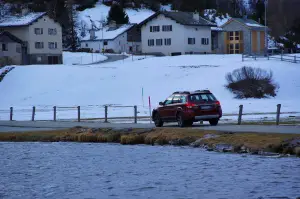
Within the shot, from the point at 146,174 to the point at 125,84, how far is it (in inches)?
2250

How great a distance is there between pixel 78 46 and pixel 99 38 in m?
6.61

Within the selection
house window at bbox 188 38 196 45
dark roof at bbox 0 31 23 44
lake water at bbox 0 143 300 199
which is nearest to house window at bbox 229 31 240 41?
house window at bbox 188 38 196 45

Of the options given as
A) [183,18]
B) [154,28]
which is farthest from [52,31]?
[183,18]

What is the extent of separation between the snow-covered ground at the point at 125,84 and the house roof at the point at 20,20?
21.7 meters

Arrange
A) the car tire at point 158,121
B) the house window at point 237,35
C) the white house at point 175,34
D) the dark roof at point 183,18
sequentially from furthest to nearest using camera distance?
the house window at point 237,35
the dark roof at point 183,18
the white house at point 175,34
the car tire at point 158,121

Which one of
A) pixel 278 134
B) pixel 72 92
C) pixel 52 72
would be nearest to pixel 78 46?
pixel 52 72

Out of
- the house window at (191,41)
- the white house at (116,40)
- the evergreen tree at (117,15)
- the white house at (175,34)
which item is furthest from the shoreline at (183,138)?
the evergreen tree at (117,15)

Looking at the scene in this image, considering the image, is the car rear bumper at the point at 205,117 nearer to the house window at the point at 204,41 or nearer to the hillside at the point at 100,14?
the house window at the point at 204,41

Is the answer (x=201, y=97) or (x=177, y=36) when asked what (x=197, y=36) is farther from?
(x=201, y=97)

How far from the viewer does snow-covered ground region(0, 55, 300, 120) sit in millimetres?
69062

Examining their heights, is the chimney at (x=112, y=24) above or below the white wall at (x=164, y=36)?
above

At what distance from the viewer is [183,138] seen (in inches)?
1314

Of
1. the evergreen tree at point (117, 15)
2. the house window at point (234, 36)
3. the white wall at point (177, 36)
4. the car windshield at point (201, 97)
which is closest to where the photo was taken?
the car windshield at point (201, 97)

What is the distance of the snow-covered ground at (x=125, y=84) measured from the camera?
69.1 metres
